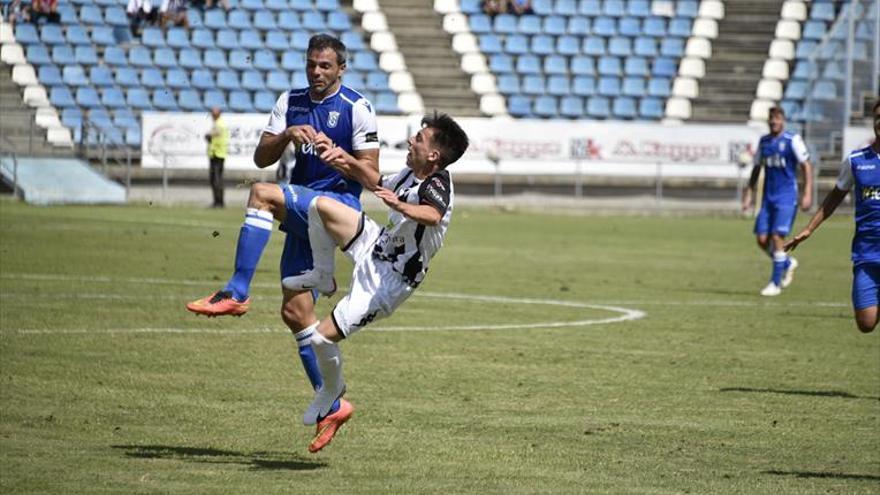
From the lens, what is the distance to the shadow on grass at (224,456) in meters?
9.37

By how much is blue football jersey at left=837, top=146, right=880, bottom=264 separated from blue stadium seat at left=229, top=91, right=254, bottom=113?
105 ft

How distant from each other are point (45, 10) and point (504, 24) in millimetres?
12902

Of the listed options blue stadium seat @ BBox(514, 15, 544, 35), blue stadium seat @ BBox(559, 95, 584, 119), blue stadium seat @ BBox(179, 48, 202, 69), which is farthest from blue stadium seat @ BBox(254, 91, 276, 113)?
blue stadium seat @ BBox(559, 95, 584, 119)

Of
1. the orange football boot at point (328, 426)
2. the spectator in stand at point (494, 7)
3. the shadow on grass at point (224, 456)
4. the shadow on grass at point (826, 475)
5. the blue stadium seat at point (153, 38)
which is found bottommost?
the shadow on grass at point (826, 475)

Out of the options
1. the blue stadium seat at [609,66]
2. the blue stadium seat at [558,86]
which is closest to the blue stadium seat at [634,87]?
the blue stadium seat at [609,66]

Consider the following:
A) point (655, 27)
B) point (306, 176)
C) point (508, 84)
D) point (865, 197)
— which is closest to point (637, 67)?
point (655, 27)

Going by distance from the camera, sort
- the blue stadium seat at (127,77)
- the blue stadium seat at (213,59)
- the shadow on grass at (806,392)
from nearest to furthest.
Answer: the shadow on grass at (806,392) → the blue stadium seat at (127,77) → the blue stadium seat at (213,59)

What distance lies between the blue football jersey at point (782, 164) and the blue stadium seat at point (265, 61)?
23.6 m

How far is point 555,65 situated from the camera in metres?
46.1

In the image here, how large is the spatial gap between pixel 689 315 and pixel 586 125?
22.6 m

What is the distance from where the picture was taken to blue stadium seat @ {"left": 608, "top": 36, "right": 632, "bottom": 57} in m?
46.4

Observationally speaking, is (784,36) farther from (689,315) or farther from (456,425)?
(456,425)

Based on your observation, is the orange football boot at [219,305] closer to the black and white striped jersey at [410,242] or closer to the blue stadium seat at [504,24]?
the black and white striped jersey at [410,242]

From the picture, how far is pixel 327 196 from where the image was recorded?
10305 mm
